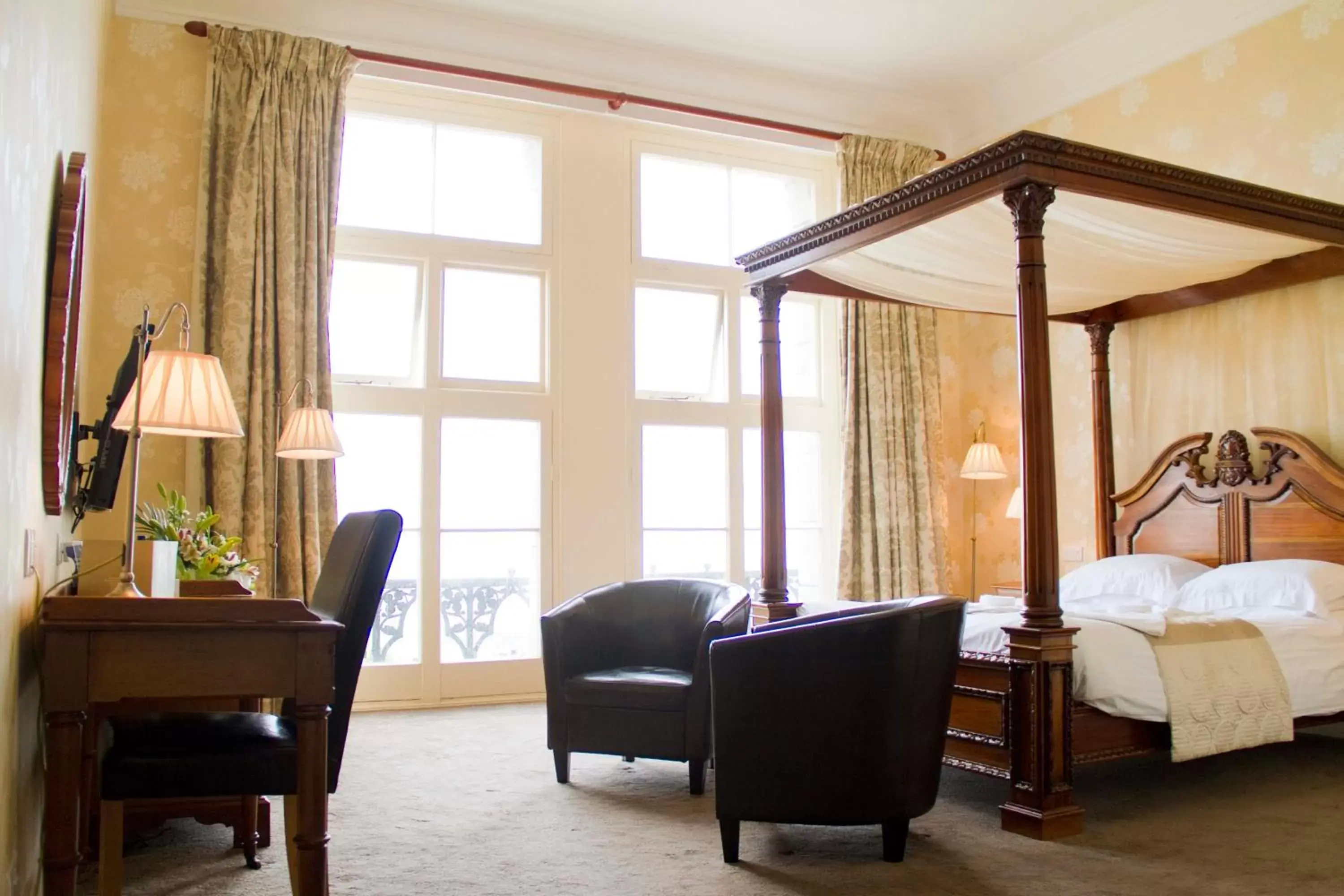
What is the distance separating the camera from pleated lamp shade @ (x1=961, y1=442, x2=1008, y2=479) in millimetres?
6629

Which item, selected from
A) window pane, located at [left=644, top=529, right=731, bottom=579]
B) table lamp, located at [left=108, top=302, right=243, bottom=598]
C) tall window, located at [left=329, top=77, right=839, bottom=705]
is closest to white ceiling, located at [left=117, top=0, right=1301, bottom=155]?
tall window, located at [left=329, top=77, right=839, bottom=705]

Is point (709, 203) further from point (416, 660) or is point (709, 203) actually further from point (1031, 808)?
point (1031, 808)

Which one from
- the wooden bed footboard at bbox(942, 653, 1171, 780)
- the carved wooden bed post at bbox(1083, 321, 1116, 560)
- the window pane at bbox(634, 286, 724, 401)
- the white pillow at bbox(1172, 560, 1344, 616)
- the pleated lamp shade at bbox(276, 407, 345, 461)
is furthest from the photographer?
the window pane at bbox(634, 286, 724, 401)

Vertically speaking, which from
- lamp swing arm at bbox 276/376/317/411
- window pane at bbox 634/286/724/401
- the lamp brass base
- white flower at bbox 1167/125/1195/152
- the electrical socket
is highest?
white flower at bbox 1167/125/1195/152

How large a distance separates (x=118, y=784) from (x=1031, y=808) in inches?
103

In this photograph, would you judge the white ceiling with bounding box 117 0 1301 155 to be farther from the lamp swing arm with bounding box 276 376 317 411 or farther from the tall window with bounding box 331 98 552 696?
the lamp swing arm with bounding box 276 376 317 411

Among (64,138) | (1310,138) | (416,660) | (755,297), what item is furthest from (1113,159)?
(416,660)

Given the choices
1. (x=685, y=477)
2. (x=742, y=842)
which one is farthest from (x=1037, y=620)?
(x=685, y=477)

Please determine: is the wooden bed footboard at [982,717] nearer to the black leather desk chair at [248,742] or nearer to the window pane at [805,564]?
the black leather desk chair at [248,742]

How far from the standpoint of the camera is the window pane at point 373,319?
5.93m

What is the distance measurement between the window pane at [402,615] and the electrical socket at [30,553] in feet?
11.2

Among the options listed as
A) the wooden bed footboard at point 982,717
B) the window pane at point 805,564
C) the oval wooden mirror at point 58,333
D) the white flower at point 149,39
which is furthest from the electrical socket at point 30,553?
the window pane at point 805,564

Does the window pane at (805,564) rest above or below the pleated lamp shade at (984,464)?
below

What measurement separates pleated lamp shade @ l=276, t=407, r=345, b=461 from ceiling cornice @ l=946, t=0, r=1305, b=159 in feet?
14.8
